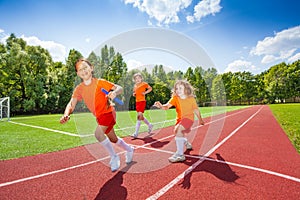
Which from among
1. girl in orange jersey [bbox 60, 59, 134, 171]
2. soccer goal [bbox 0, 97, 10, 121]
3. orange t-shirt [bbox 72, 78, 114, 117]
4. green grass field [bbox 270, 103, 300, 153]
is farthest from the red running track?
soccer goal [bbox 0, 97, 10, 121]

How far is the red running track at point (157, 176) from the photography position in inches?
105

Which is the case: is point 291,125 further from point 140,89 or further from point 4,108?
point 4,108

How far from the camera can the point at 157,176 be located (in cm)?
322

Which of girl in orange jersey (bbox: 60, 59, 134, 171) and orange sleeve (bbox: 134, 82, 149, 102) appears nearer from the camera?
girl in orange jersey (bbox: 60, 59, 134, 171)

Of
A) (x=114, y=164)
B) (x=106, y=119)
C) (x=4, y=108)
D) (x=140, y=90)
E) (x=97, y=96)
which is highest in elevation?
(x=140, y=90)

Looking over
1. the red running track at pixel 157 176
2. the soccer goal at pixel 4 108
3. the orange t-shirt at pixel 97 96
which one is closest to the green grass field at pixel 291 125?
the red running track at pixel 157 176

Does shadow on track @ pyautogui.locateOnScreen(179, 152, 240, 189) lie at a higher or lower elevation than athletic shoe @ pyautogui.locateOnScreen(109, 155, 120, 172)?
lower

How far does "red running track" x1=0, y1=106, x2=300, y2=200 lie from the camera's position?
8.75 feet

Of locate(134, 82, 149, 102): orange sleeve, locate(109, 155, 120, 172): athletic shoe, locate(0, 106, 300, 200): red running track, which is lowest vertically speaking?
locate(0, 106, 300, 200): red running track

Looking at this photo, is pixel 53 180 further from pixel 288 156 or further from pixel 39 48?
pixel 39 48

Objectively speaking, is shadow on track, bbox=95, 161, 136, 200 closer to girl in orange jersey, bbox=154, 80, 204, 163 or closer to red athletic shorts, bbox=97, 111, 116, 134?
red athletic shorts, bbox=97, 111, 116, 134

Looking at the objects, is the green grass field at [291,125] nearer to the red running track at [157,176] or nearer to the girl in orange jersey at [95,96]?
the red running track at [157,176]

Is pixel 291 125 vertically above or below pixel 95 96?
below

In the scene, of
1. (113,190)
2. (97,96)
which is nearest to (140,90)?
(97,96)
